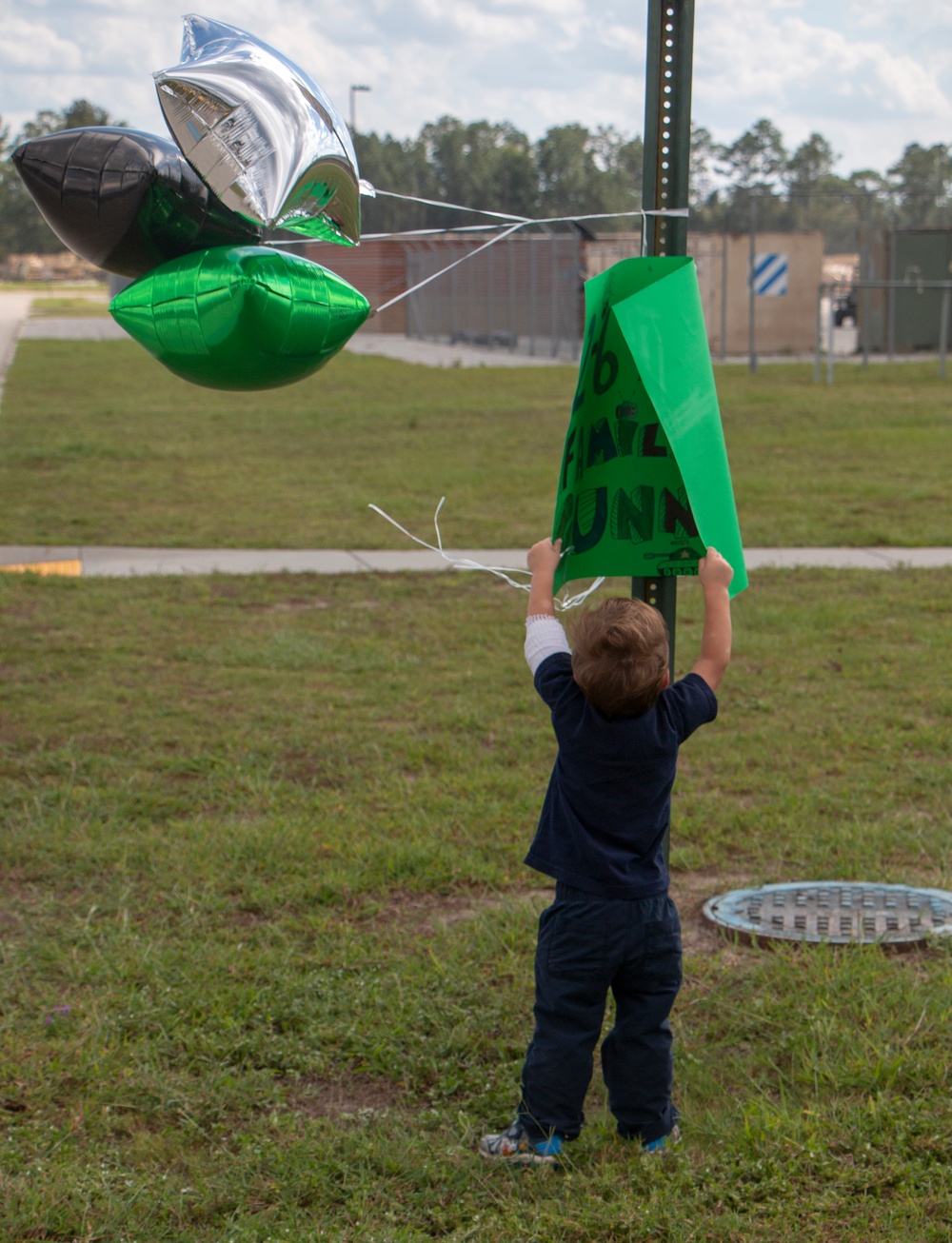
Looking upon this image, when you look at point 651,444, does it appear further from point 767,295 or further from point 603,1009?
point 767,295

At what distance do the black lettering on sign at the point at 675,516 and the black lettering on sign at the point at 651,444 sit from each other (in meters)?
0.07

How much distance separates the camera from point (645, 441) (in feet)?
8.21

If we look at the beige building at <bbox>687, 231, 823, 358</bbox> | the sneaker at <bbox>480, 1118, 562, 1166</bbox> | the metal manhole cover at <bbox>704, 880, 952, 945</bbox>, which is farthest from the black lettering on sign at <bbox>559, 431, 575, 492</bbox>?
the beige building at <bbox>687, 231, 823, 358</bbox>

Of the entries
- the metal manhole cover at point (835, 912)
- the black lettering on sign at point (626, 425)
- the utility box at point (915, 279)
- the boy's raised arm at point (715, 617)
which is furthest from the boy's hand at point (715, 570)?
the utility box at point (915, 279)

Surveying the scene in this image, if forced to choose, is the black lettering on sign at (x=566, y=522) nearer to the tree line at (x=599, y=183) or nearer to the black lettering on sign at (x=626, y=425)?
the black lettering on sign at (x=626, y=425)

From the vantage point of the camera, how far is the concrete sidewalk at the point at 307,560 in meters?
7.73

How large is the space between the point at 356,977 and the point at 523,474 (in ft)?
26.9

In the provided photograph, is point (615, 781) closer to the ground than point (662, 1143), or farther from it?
farther from it

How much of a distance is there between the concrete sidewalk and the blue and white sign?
1663 centimetres

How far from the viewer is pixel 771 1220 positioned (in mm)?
2307

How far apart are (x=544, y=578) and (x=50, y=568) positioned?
5.86 m

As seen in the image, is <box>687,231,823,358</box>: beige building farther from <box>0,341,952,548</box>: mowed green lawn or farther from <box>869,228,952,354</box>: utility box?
<box>0,341,952,548</box>: mowed green lawn

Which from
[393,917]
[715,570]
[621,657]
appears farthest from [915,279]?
[621,657]

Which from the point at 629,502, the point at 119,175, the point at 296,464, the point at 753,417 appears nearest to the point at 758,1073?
the point at 629,502
